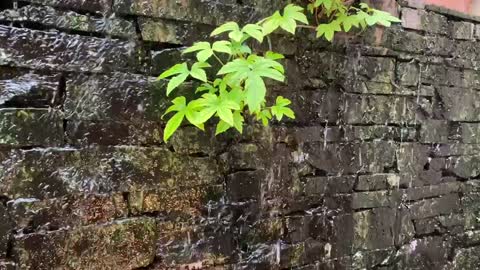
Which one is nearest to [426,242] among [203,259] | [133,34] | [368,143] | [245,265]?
[368,143]

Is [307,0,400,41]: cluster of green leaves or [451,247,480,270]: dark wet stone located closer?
[307,0,400,41]: cluster of green leaves

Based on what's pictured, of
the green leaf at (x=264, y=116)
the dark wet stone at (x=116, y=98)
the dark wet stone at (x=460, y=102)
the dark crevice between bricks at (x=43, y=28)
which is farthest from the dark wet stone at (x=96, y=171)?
the dark wet stone at (x=460, y=102)

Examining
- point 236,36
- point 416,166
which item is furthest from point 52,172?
point 416,166

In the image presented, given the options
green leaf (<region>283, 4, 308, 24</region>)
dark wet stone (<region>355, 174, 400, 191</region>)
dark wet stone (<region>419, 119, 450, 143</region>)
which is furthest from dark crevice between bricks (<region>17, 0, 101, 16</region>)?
dark wet stone (<region>419, 119, 450, 143</region>)

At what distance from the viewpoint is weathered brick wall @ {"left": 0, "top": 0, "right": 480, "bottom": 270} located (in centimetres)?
158

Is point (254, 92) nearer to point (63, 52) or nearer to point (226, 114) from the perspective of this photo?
point (226, 114)

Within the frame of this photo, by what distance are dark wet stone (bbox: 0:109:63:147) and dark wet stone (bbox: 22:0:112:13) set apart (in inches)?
12.3

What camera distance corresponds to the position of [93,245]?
1686 mm

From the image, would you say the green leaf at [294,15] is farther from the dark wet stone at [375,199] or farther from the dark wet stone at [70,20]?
the dark wet stone at [375,199]

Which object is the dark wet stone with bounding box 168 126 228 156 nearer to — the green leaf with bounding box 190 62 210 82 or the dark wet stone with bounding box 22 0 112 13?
the green leaf with bounding box 190 62 210 82

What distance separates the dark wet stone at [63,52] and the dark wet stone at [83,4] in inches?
3.3

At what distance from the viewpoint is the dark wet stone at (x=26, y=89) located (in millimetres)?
1523

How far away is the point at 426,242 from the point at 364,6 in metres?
1.23

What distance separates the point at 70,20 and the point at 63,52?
0.32 feet
